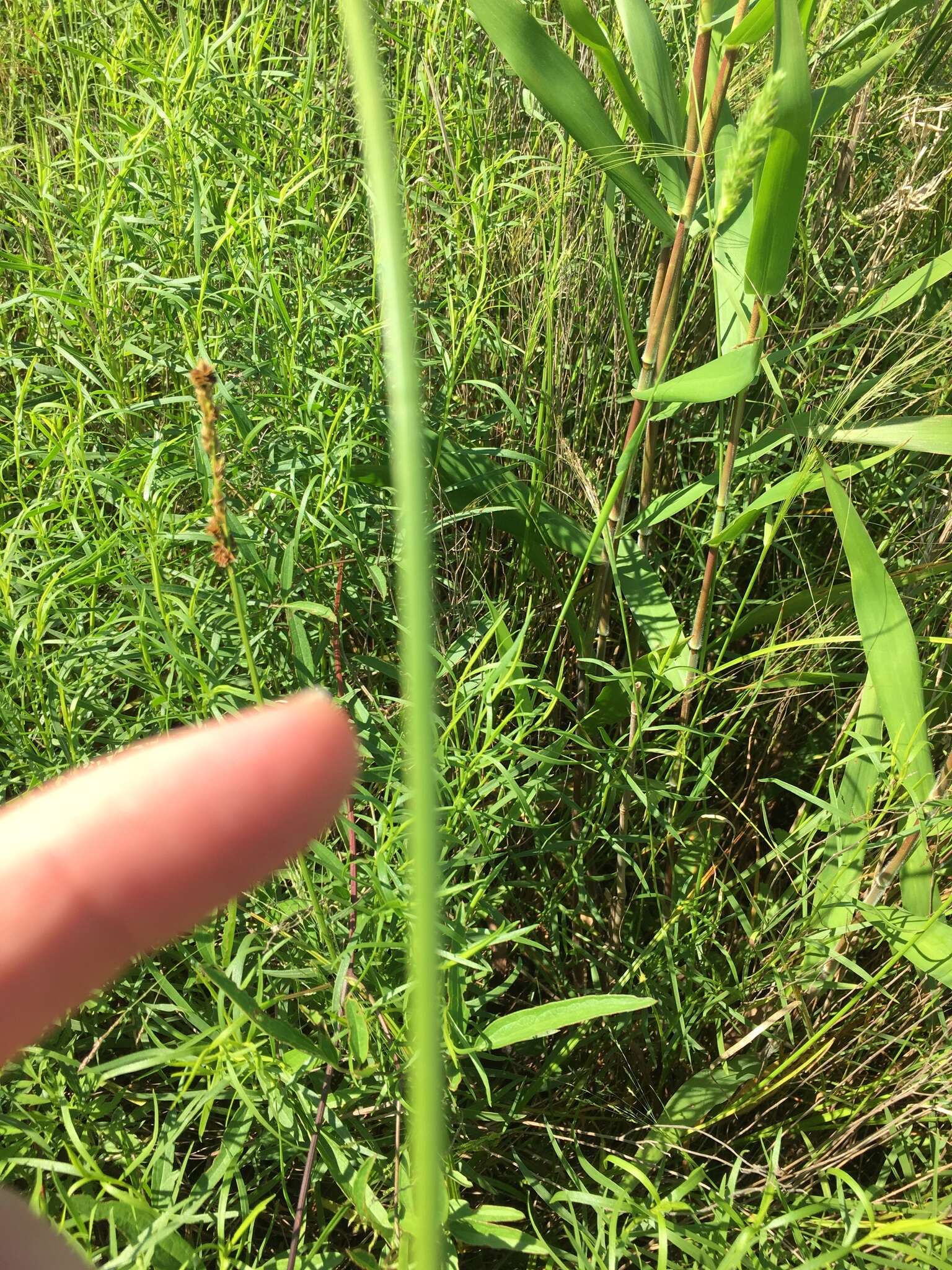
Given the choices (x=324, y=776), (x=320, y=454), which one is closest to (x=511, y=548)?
(x=320, y=454)

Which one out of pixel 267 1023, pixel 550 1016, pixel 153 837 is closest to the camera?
pixel 153 837

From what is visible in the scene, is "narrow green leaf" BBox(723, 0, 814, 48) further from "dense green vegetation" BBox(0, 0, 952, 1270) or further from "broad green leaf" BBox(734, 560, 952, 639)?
"broad green leaf" BBox(734, 560, 952, 639)

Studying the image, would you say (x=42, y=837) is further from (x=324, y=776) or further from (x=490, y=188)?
(x=490, y=188)

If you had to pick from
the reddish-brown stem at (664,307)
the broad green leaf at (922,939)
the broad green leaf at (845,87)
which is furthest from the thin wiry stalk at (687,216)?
the broad green leaf at (922,939)

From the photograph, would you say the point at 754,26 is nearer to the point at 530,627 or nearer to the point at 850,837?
the point at 530,627

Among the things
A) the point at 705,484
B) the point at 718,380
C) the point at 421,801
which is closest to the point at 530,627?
the point at 705,484

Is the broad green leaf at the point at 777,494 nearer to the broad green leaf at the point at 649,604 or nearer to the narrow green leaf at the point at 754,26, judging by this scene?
the broad green leaf at the point at 649,604
